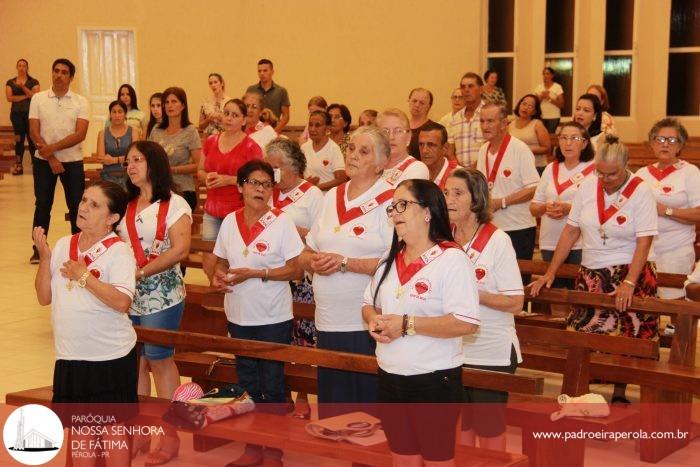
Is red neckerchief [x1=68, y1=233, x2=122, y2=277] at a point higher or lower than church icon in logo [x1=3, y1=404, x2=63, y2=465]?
higher

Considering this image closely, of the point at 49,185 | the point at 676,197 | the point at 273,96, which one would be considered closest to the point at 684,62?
the point at 273,96

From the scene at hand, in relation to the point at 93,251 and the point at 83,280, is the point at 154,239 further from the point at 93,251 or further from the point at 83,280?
the point at 83,280

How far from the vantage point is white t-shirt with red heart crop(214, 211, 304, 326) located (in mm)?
5035

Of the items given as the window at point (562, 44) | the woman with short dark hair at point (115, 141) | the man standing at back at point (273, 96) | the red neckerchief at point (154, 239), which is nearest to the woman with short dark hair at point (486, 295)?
the red neckerchief at point (154, 239)

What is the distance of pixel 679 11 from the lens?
16203 mm

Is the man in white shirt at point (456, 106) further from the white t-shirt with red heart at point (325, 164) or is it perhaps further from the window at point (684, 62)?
the window at point (684, 62)

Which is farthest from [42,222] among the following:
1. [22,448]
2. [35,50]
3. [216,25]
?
[35,50]

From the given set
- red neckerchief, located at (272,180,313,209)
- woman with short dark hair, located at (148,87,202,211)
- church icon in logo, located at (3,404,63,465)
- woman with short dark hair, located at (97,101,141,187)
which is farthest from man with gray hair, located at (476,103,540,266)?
woman with short dark hair, located at (97,101,141,187)

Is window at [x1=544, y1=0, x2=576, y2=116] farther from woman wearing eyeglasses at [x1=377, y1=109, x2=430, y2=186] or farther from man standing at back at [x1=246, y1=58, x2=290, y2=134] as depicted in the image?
woman wearing eyeglasses at [x1=377, y1=109, x2=430, y2=186]

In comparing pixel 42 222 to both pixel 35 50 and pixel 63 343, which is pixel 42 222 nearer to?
pixel 63 343

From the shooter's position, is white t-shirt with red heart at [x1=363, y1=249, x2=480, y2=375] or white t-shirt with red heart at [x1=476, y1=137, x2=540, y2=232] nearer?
white t-shirt with red heart at [x1=363, y1=249, x2=480, y2=375]

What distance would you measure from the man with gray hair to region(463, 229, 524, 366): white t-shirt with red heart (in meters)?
2.36

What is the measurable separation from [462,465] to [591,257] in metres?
2.05

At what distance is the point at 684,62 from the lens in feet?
53.6
